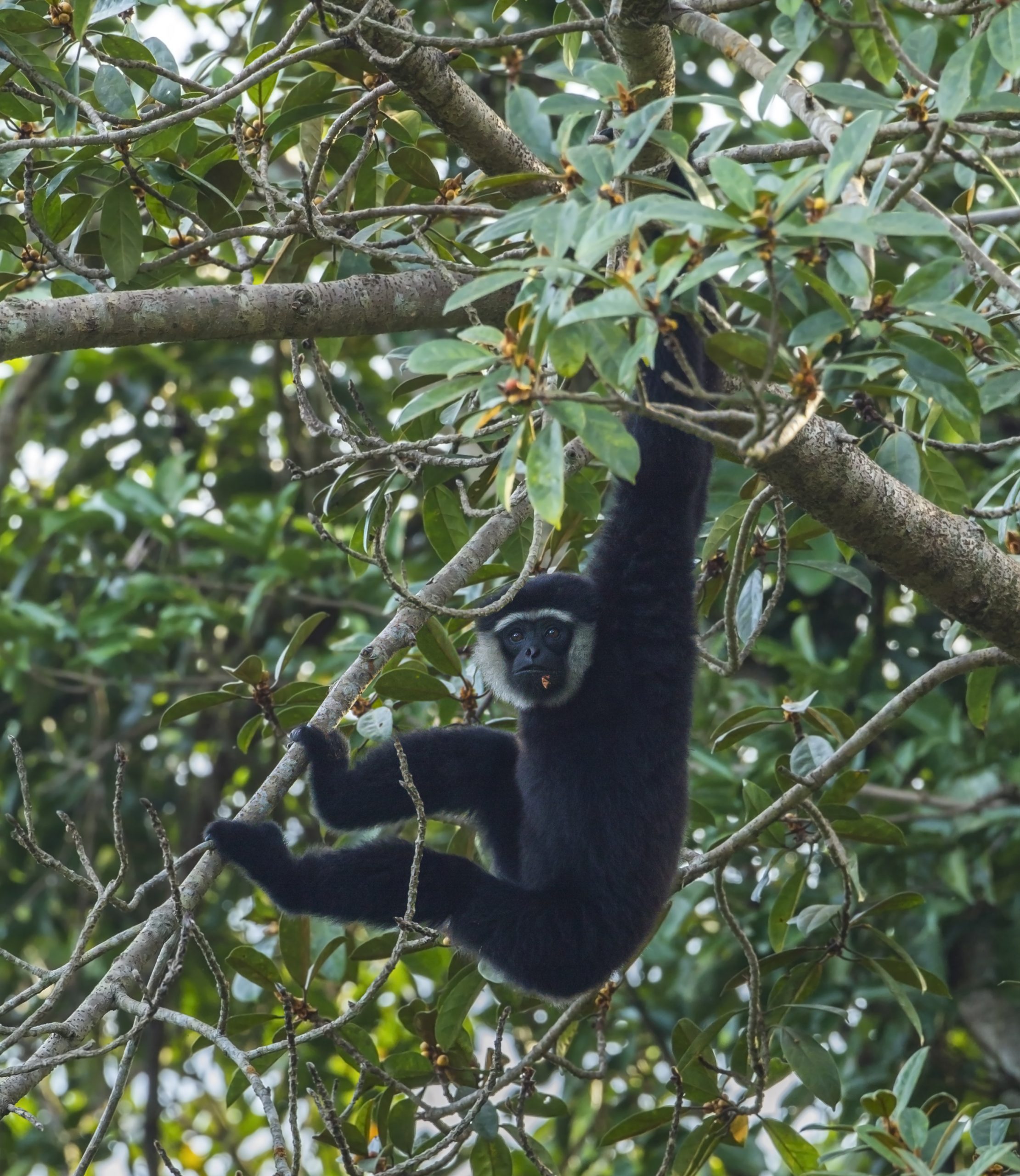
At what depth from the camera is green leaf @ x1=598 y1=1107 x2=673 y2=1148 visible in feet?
11.9

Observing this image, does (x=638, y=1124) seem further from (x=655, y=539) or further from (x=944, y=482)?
(x=944, y=482)

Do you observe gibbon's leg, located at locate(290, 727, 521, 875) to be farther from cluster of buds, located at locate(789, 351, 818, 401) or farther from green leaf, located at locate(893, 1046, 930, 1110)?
cluster of buds, located at locate(789, 351, 818, 401)

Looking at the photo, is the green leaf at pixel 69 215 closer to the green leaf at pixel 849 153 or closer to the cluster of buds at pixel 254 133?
the cluster of buds at pixel 254 133

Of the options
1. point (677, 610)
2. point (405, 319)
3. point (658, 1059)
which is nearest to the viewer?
point (405, 319)

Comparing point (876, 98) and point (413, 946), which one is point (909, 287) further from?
point (413, 946)

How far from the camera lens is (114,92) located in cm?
336

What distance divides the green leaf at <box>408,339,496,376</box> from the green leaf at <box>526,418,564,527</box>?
172mm

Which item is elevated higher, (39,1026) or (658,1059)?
(39,1026)

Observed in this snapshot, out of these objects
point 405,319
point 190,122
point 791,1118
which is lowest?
point 791,1118

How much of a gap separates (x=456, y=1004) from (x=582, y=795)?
0.78 meters

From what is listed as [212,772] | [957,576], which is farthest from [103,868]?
[957,576]

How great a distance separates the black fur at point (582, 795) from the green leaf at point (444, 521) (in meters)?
0.37

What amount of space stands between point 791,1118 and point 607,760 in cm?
289

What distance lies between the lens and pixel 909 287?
226cm
